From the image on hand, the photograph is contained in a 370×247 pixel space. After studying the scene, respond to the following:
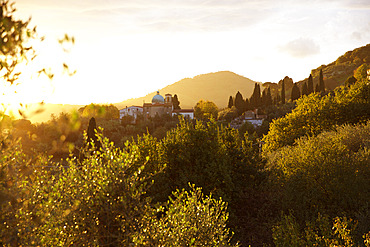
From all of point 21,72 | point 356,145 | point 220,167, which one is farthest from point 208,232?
point 356,145

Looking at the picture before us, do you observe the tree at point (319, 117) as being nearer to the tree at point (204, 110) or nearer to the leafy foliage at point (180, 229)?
the leafy foliage at point (180, 229)

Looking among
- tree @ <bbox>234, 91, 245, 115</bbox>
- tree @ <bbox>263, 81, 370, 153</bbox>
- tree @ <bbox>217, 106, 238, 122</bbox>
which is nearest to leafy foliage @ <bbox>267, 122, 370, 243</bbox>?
tree @ <bbox>263, 81, 370, 153</bbox>

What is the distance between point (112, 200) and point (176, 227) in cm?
239

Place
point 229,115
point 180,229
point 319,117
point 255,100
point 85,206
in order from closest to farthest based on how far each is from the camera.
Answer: point 85,206, point 180,229, point 319,117, point 229,115, point 255,100

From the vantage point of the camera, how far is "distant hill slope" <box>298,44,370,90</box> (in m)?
155

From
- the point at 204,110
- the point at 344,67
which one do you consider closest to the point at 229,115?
the point at 204,110

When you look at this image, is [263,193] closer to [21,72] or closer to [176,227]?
[176,227]

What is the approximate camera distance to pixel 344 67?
559 feet

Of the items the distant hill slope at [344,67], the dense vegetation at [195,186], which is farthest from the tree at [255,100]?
the dense vegetation at [195,186]

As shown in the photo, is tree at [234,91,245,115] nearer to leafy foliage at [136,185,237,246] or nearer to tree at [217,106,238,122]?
tree at [217,106,238,122]

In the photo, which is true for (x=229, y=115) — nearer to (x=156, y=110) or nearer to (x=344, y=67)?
(x=156, y=110)

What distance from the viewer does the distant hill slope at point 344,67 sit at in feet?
509

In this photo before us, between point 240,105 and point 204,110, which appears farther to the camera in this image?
point 204,110

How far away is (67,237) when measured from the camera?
695 cm
